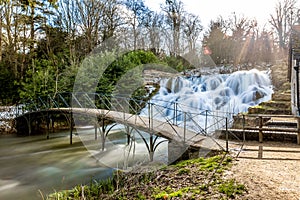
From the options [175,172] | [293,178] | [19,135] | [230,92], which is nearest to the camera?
[293,178]

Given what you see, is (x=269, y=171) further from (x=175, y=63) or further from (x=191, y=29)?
(x=191, y=29)

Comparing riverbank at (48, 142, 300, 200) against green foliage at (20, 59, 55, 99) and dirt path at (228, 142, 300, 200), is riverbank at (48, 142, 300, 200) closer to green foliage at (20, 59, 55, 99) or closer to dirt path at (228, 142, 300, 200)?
dirt path at (228, 142, 300, 200)

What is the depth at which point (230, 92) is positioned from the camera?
14008 millimetres

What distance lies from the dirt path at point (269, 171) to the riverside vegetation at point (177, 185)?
20 cm

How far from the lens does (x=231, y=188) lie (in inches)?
146

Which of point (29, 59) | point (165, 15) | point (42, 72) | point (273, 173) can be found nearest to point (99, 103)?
point (42, 72)

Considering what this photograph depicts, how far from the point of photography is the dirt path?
3530mm

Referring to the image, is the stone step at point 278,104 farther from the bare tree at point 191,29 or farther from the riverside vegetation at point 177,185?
the bare tree at point 191,29

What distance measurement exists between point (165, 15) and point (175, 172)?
23.4 m

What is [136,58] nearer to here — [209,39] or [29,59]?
[29,59]

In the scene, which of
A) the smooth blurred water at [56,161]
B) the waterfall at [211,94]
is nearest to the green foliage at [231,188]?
the smooth blurred water at [56,161]

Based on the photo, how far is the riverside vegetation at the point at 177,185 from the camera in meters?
3.74

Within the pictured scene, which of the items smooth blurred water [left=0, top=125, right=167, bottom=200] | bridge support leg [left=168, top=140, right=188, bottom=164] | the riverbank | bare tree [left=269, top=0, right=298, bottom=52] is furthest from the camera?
bare tree [left=269, top=0, right=298, bottom=52]

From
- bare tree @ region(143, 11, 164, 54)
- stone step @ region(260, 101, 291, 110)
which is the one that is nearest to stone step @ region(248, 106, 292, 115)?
stone step @ region(260, 101, 291, 110)
